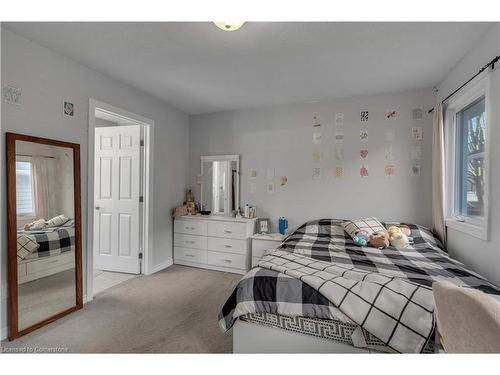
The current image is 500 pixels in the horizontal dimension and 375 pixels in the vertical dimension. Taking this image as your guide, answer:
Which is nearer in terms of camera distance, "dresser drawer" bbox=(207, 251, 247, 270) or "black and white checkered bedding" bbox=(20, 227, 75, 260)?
"black and white checkered bedding" bbox=(20, 227, 75, 260)

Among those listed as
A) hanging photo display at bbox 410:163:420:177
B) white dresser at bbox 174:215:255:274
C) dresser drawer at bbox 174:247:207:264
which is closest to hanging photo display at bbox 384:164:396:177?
hanging photo display at bbox 410:163:420:177

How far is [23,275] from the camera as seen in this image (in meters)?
1.96

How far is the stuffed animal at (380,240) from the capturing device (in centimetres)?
237

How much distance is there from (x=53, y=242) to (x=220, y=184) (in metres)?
2.19

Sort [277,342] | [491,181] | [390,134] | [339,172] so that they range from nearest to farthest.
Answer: [277,342] → [491,181] → [390,134] → [339,172]

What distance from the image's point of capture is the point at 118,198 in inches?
132

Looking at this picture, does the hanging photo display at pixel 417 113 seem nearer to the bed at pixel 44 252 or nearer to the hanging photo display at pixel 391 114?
the hanging photo display at pixel 391 114

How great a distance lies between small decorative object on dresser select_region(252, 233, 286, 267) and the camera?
3197 millimetres

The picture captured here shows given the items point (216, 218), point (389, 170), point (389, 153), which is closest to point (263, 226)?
point (216, 218)

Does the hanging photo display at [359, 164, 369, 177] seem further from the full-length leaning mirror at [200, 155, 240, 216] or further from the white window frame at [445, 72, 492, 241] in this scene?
the full-length leaning mirror at [200, 155, 240, 216]

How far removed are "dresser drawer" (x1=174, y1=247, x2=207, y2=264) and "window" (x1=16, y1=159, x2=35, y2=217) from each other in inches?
77.4

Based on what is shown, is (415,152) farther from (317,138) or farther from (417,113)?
(317,138)

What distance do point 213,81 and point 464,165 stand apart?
2771mm

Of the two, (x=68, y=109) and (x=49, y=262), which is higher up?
(x=68, y=109)
